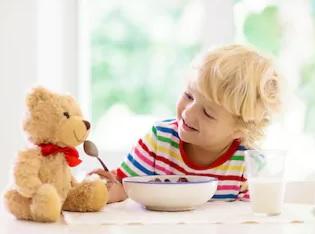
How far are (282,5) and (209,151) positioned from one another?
1146 millimetres

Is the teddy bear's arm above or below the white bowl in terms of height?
above

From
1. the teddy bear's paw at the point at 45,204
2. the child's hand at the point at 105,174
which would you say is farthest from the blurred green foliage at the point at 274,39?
the teddy bear's paw at the point at 45,204

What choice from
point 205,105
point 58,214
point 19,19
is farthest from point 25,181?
point 19,19

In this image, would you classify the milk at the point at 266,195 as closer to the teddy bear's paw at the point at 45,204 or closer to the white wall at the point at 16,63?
the teddy bear's paw at the point at 45,204

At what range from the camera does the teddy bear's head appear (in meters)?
1.17

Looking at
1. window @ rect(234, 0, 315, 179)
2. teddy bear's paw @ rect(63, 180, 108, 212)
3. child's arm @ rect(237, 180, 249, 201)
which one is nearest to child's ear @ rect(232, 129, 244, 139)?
child's arm @ rect(237, 180, 249, 201)

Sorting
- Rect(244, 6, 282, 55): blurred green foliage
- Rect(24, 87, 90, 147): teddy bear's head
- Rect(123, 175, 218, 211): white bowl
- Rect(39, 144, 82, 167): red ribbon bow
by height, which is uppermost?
Rect(244, 6, 282, 55): blurred green foliage

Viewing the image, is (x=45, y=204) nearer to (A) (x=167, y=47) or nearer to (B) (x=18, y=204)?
(B) (x=18, y=204)

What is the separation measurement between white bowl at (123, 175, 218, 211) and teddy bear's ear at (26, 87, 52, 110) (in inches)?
9.1

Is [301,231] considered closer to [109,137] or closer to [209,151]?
[209,151]

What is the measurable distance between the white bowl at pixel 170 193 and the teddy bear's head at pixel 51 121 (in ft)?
0.50

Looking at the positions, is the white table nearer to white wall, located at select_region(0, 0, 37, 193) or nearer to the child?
the child

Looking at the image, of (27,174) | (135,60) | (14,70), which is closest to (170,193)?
(27,174)

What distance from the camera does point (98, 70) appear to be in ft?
8.36
